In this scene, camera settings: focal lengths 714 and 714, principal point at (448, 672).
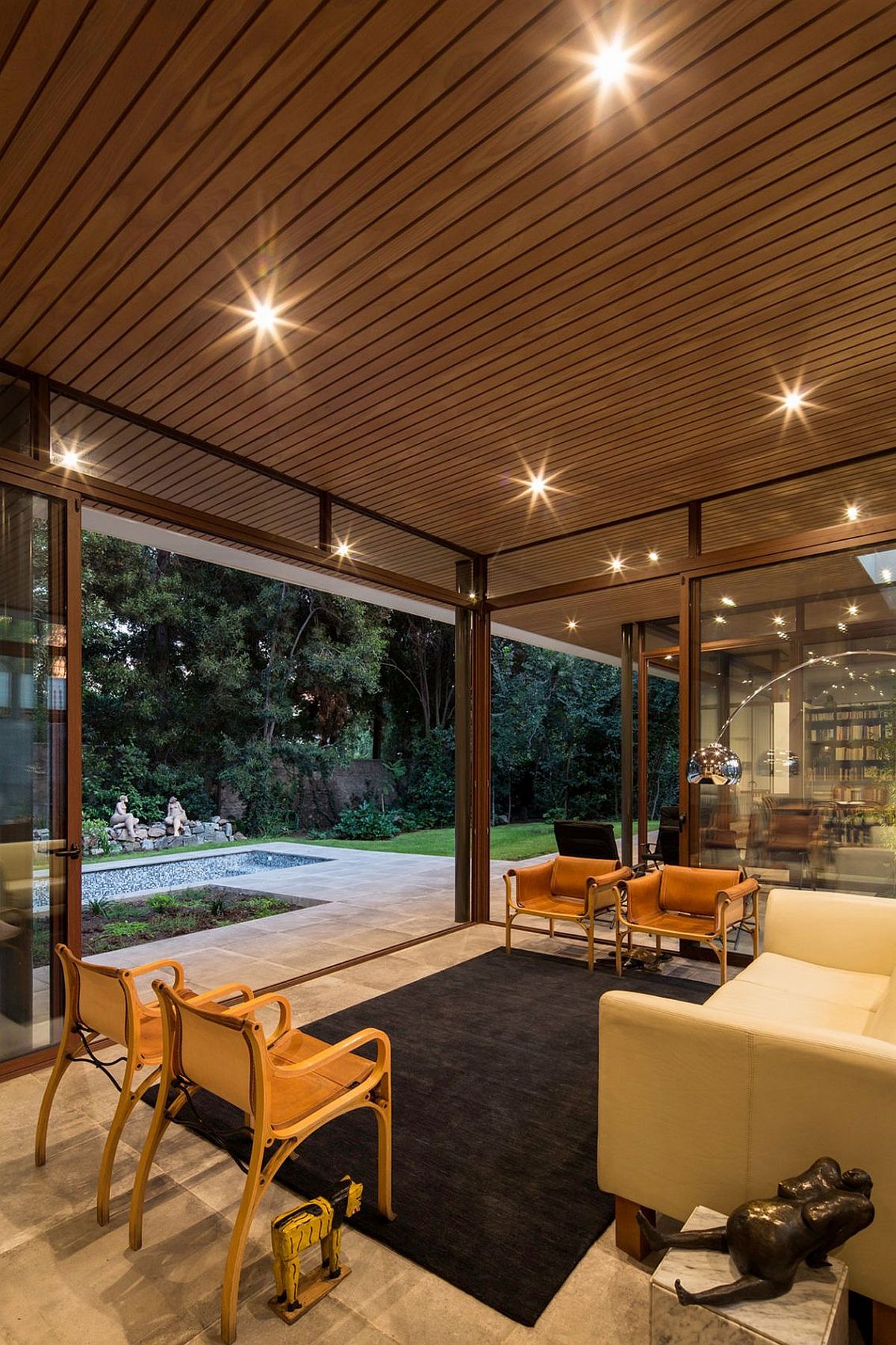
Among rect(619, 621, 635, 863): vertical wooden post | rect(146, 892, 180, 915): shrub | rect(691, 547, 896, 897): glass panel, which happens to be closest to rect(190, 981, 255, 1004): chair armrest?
rect(691, 547, 896, 897): glass panel

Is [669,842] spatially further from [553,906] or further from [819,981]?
[819,981]

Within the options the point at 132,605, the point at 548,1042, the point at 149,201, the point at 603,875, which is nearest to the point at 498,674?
the point at 132,605

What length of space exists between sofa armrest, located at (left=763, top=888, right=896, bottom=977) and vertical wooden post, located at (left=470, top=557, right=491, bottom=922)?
9.96 feet

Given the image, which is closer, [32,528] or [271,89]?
[271,89]

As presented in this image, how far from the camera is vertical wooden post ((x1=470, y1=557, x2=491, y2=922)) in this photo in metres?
6.39

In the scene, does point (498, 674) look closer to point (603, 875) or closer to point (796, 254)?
point (603, 875)

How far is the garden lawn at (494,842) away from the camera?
1262 centimetres

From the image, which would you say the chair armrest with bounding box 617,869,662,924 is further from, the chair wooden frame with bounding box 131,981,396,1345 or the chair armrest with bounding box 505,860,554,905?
the chair wooden frame with bounding box 131,981,396,1345

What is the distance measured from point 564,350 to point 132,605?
11.9 metres

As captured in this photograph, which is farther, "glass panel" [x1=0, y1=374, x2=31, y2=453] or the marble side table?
"glass panel" [x1=0, y1=374, x2=31, y2=453]

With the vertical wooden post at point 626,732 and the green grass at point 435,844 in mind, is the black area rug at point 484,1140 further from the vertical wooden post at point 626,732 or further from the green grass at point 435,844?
the green grass at point 435,844

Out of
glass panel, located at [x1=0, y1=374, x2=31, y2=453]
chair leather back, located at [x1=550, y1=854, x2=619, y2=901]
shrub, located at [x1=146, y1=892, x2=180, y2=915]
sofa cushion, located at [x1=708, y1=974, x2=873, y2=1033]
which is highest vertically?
glass panel, located at [x1=0, y1=374, x2=31, y2=453]

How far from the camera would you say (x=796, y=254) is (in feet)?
8.98

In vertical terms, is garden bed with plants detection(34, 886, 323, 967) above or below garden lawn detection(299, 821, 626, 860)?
above
